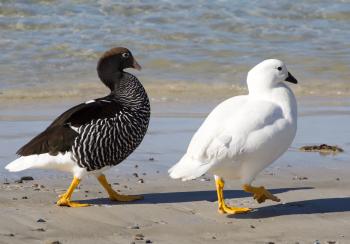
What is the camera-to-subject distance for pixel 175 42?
15.9 metres

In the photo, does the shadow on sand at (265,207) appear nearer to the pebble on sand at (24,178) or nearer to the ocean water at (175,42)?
the pebble on sand at (24,178)

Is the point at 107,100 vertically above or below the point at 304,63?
above

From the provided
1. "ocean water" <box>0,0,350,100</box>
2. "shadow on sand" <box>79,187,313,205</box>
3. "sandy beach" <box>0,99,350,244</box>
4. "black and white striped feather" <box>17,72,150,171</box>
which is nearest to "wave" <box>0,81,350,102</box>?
"ocean water" <box>0,0,350,100</box>

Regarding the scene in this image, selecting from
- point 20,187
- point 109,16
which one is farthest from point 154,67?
point 20,187

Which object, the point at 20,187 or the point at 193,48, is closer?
the point at 20,187

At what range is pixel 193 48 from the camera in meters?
15.4

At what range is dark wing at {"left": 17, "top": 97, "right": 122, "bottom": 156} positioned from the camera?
6.63m

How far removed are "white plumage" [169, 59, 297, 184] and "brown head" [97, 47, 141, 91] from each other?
1.24m

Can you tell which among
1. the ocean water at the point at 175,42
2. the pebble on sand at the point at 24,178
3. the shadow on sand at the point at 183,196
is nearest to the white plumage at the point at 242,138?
the shadow on sand at the point at 183,196

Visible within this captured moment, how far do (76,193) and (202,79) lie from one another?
6630mm

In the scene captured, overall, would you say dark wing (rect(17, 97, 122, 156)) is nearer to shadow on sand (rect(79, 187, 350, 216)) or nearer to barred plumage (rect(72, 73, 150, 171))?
barred plumage (rect(72, 73, 150, 171))

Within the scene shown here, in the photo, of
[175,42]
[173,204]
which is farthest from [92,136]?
[175,42]

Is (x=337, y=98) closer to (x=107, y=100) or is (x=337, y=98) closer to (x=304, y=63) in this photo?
(x=304, y=63)

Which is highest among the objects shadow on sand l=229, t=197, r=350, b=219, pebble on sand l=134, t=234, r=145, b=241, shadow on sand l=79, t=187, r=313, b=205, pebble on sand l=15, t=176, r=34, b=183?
pebble on sand l=134, t=234, r=145, b=241
